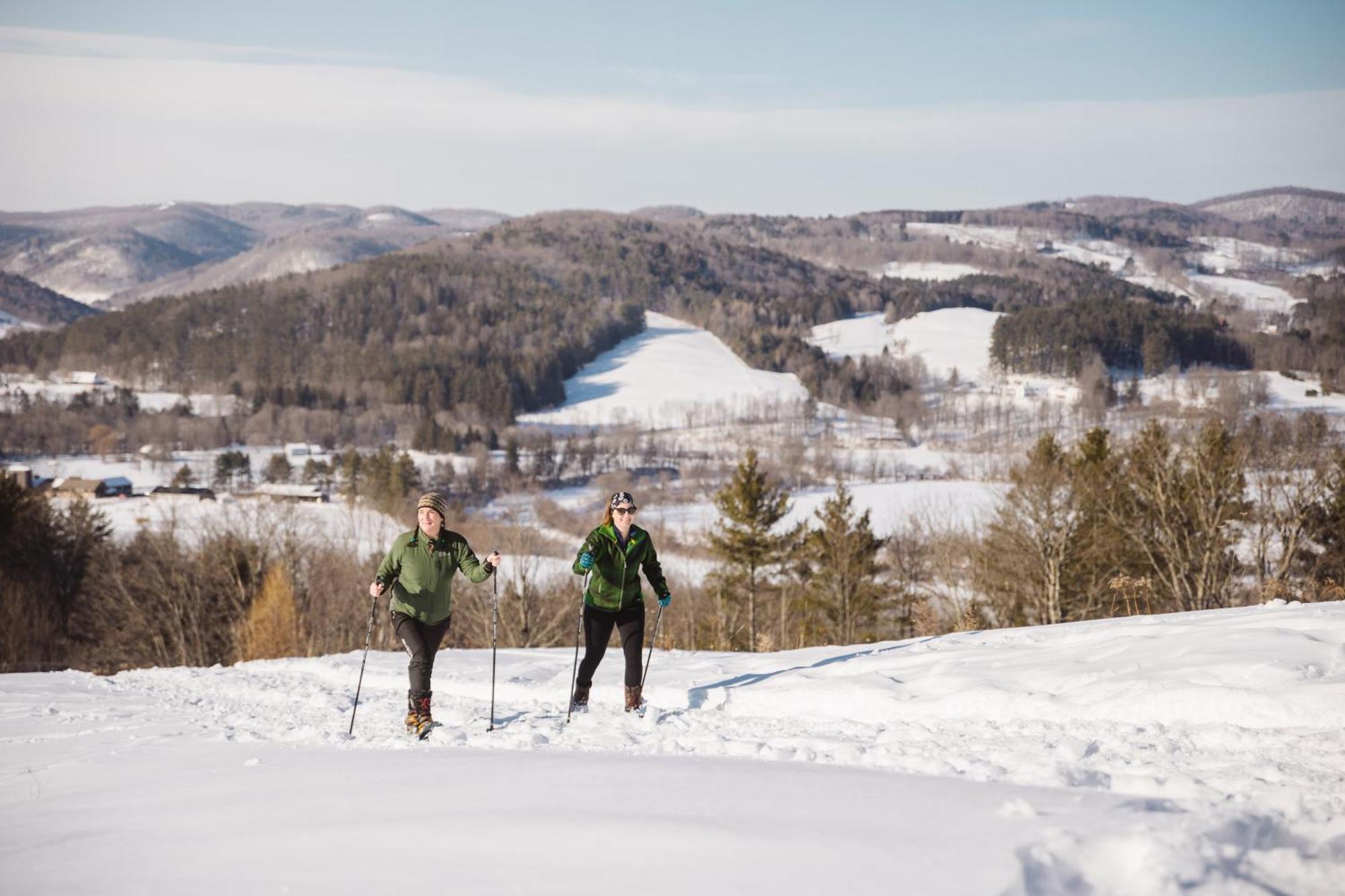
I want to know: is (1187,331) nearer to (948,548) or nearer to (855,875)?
(948,548)

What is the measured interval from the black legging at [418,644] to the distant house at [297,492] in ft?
288

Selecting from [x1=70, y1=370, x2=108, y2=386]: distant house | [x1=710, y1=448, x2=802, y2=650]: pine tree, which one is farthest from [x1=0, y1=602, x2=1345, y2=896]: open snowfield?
[x1=70, y1=370, x2=108, y2=386]: distant house

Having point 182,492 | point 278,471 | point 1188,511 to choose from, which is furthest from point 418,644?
point 278,471

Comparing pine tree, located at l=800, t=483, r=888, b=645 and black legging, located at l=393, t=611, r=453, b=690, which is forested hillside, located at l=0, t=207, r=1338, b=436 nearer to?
pine tree, located at l=800, t=483, r=888, b=645

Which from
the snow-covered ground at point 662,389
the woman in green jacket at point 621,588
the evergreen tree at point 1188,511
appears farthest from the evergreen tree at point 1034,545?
the snow-covered ground at point 662,389

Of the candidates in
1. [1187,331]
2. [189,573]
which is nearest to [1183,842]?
[189,573]

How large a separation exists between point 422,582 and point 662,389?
521ft

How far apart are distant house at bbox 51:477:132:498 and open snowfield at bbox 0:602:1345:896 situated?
329 feet

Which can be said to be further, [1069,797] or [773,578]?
[773,578]

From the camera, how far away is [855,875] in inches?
166

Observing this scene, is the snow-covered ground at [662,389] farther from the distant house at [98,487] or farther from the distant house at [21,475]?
the distant house at [21,475]

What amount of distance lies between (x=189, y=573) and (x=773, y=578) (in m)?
23.8

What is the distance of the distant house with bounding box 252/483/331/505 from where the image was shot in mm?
95000

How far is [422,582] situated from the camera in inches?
335
